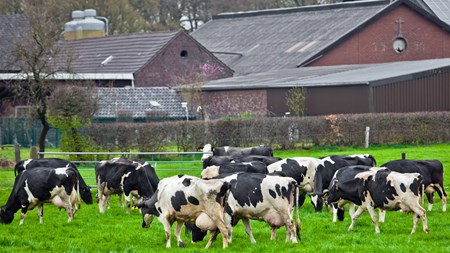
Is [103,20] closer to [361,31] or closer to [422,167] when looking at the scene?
[361,31]

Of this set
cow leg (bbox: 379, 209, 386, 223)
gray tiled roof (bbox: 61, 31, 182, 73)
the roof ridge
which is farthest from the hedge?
the roof ridge

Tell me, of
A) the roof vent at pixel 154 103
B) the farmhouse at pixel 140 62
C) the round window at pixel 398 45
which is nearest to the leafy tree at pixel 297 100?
the farmhouse at pixel 140 62

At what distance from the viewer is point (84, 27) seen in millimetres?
75750

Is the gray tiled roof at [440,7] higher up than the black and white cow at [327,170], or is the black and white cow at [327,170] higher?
the gray tiled roof at [440,7]

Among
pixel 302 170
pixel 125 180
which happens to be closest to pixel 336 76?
pixel 302 170

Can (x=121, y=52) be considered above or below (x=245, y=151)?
above

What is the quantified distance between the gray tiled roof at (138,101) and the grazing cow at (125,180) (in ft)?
85.7

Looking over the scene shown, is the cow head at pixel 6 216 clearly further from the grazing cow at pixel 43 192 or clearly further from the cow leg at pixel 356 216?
the cow leg at pixel 356 216

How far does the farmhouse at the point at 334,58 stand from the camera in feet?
172

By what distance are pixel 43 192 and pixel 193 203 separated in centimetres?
538

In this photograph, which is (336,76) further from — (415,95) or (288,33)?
(288,33)

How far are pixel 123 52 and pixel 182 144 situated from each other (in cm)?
2328

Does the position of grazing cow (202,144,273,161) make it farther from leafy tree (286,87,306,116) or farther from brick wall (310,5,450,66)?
brick wall (310,5,450,66)

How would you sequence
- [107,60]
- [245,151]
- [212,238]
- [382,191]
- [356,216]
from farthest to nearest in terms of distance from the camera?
[107,60] < [245,151] < [356,216] < [382,191] < [212,238]
